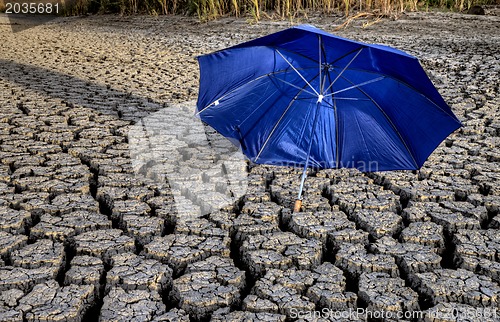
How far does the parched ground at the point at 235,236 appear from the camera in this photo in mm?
2096

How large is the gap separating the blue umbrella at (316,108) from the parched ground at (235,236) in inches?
9.8

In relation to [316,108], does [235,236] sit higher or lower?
lower

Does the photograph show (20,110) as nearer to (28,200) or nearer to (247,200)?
(28,200)

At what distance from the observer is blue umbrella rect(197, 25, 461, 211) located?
8.84 feet

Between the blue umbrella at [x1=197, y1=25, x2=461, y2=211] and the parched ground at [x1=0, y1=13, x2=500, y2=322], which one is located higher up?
the blue umbrella at [x1=197, y1=25, x2=461, y2=211]

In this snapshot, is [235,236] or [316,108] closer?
[235,236]

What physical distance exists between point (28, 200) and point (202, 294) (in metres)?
1.19

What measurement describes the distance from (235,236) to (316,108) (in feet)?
2.40

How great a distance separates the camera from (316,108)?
282cm

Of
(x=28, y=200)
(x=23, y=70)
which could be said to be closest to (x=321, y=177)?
(x=28, y=200)

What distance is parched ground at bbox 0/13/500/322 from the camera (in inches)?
82.5

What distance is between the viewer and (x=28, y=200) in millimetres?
2859

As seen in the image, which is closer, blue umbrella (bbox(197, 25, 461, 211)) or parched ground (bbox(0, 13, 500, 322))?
parched ground (bbox(0, 13, 500, 322))

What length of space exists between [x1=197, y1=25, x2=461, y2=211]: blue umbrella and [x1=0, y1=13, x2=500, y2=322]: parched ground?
249mm
